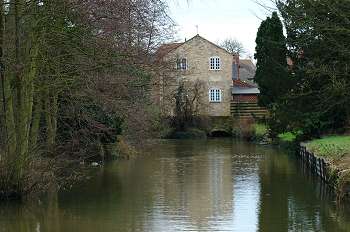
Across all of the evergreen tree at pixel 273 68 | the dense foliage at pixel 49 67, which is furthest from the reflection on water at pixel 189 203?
the evergreen tree at pixel 273 68

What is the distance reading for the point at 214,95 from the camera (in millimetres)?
60844

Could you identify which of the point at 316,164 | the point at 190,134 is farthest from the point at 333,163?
the point at 190,134

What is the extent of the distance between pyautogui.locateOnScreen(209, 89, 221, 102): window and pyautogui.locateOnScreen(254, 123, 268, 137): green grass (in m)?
10.1

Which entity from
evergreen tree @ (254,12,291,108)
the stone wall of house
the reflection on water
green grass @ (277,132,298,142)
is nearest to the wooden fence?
the reflection on water

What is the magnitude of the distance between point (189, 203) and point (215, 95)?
43.5m

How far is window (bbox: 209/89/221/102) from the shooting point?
60688 millimetres

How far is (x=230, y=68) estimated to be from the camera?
6184 centimetres

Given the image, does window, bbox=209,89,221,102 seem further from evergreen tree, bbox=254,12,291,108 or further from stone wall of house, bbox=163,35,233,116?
evergreen tree, bbox=254,12,291,108

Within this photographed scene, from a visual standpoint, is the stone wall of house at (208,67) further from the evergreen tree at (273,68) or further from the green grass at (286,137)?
the green grass at (286,137)

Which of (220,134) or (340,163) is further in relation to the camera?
(220,134)

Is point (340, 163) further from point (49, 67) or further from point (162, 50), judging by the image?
point (162, 50)

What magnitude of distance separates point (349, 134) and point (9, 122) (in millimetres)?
19746

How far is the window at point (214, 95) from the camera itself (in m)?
60.7

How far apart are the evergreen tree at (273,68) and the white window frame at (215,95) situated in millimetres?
13831
